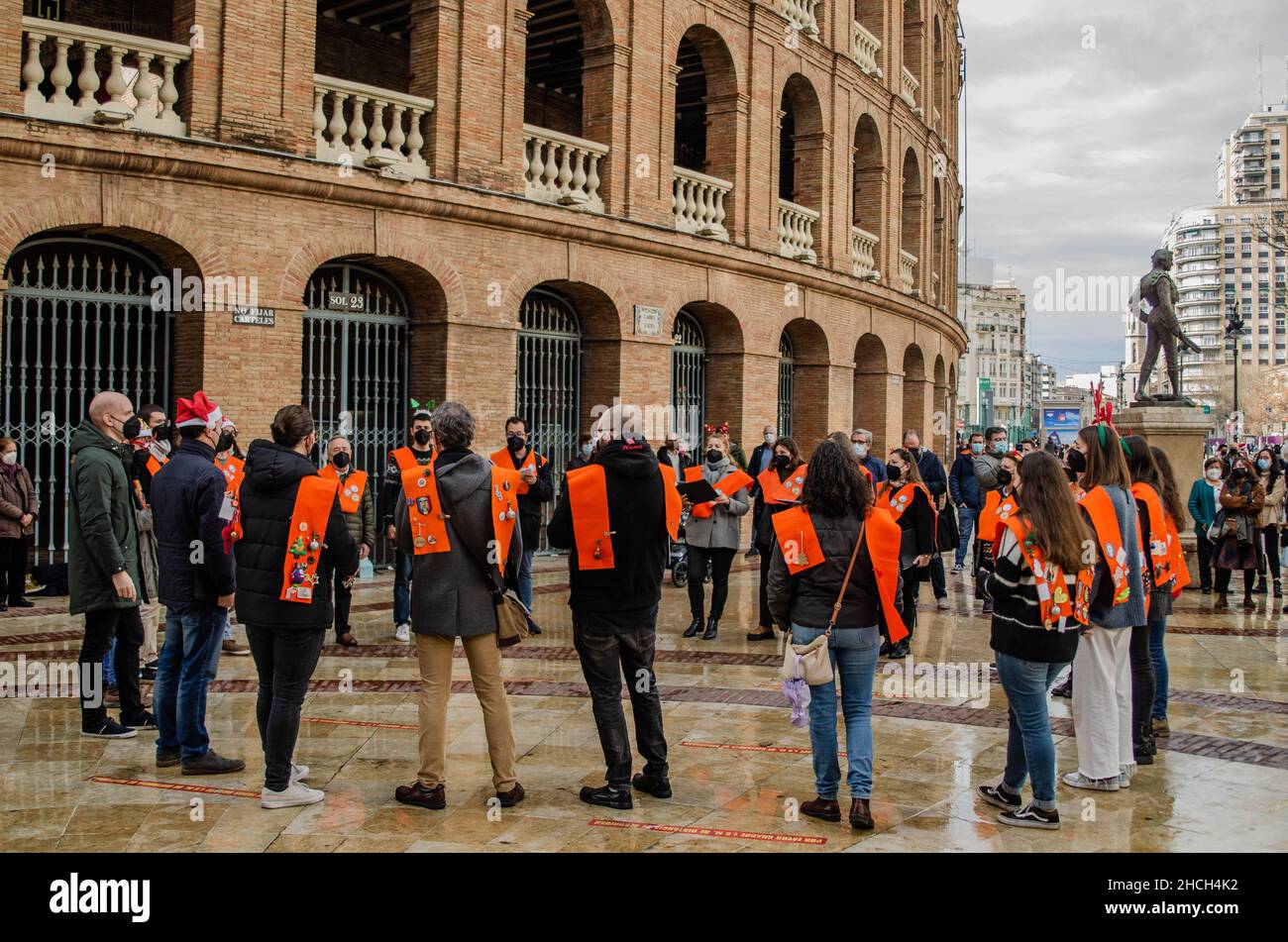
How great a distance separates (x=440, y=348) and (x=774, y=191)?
8830 mm

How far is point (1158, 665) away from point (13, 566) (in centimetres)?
1109

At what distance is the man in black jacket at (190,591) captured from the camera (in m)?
6.60

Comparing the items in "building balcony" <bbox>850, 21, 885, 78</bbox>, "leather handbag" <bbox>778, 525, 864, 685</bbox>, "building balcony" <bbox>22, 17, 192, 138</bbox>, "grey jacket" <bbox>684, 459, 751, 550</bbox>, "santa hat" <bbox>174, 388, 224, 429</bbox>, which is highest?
"building balcony" <bbox>850, 21, 885, 78</bbox>

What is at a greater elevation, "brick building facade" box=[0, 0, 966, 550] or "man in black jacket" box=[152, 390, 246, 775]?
"brick building facade" box=[0, 0, 966, 550]

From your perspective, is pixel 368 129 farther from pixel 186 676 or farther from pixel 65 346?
pixel 186 676

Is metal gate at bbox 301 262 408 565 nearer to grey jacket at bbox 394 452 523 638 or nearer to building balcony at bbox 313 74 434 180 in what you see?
building balcony at bbox 313 74 434 180

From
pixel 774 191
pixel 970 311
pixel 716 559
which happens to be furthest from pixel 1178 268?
pixel 716 559

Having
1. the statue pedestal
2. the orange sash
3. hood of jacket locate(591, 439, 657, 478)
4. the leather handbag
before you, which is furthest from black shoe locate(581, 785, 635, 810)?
Answer: the statue pedestal

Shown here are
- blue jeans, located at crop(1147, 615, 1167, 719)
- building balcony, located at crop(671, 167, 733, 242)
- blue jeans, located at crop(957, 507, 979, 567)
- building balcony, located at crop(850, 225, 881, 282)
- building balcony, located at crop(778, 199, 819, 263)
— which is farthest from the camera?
building balcony, located at crop(850, 225, 881, 282)

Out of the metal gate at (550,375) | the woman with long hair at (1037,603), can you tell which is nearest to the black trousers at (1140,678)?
the woman with long hair at (1037,603)

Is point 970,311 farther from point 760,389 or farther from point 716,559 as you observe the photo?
point 716,559

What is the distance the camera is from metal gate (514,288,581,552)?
18188 mm

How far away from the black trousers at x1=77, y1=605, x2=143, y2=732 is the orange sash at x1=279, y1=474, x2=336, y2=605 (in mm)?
2038

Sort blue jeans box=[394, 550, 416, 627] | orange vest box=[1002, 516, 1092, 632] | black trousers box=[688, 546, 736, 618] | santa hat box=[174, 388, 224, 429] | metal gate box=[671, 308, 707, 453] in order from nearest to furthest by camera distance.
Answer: orange vest box=[1002, 516, 1092, 632], santa hat box=[174, 388, 224, 429], blue jeans box=[394, 550, 416, 627], black trousers box=[688, 546, 736, 618], metal gate box=[671, 308, 707, 453]
